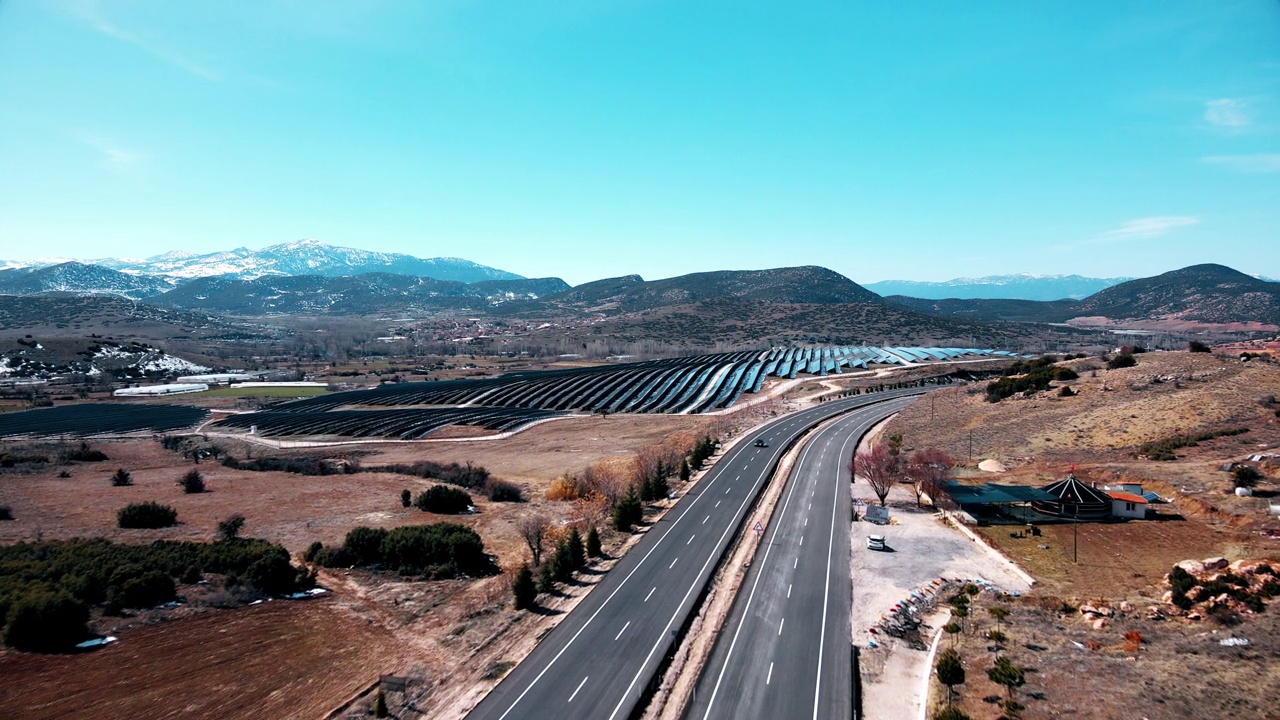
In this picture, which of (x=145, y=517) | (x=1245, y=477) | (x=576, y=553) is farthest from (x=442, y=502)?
(x=1245, y=477)

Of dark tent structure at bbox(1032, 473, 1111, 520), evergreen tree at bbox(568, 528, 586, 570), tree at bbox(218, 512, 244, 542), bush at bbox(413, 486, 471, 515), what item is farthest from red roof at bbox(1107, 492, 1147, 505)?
tree at bbox(218, 512, 244, 542)

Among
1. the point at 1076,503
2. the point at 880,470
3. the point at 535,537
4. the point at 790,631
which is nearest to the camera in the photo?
the point at 790,631

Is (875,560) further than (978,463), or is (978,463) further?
(978,463)

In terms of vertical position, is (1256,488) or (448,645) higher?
(1256,488)

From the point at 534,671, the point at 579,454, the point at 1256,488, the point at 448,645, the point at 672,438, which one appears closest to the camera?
the point at 534,671

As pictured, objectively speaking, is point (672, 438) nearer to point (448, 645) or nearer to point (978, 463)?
point (978, 463)

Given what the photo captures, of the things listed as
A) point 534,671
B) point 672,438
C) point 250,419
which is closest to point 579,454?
point 672,438

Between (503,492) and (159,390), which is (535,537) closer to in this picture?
(503,492)

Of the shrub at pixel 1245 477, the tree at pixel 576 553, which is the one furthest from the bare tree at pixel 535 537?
the shrub at pixel 1245 477

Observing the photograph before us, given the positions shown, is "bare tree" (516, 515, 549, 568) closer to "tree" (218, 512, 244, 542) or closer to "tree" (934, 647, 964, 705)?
"tree" (218, 512, 244, 542)
